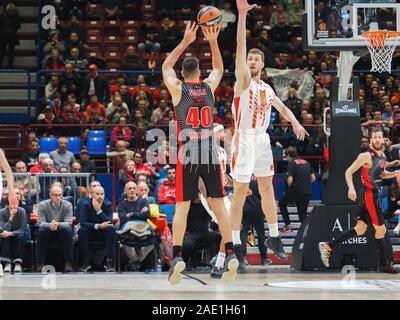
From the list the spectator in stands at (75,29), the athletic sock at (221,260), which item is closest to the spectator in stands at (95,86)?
the spectator in stands at (75,29)

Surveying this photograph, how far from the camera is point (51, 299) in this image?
9078 millimetres

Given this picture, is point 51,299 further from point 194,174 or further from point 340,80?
point 340,80

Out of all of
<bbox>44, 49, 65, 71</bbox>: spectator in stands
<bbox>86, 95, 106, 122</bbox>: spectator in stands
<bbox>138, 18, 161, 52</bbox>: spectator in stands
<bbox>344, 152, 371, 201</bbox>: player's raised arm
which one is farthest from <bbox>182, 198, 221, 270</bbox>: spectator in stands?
<bbox>138, 18, 161, 52</bbox>: spectator in stands

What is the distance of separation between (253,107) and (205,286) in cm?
233

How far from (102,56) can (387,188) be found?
30.0ft

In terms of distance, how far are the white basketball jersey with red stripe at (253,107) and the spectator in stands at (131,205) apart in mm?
3656

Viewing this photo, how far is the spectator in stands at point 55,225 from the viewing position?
47.6 ft

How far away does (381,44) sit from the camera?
13648 mm

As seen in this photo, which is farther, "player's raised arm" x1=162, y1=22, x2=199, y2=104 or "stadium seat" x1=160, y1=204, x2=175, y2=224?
"stadium seat" x1=160, y1=204, x2=175, y2=224

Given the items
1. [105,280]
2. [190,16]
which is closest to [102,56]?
[190,16]

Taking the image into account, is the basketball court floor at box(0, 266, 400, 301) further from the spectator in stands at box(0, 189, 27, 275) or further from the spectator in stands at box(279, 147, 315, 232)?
the spectator in stands at box(279, 147, 315, 232)

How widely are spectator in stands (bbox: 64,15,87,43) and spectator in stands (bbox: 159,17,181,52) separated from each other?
1936 mm

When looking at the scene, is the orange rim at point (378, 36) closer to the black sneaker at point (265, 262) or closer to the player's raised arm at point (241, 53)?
the player's raised arm at point (241, 53)

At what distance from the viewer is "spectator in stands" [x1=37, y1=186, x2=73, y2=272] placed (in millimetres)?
14500
